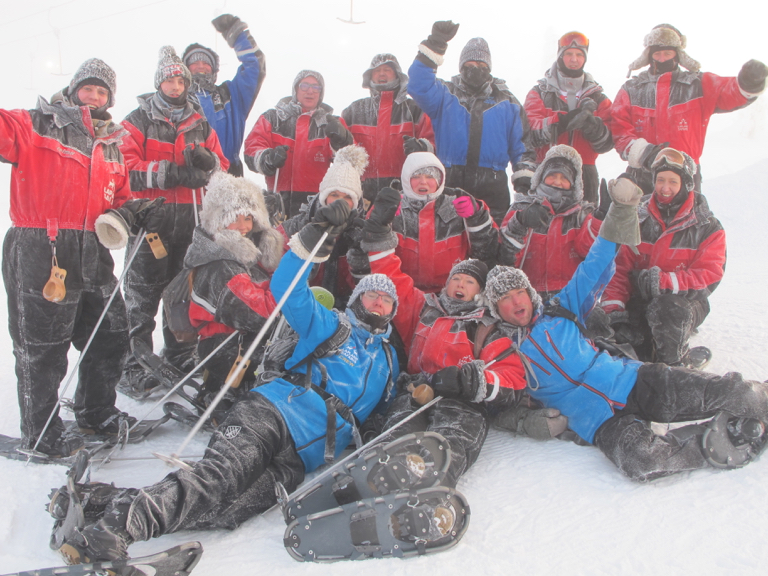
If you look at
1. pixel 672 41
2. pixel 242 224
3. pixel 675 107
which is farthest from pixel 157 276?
pixel 672 41

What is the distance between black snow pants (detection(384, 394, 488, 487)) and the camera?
2523mm

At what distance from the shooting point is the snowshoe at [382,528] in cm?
196

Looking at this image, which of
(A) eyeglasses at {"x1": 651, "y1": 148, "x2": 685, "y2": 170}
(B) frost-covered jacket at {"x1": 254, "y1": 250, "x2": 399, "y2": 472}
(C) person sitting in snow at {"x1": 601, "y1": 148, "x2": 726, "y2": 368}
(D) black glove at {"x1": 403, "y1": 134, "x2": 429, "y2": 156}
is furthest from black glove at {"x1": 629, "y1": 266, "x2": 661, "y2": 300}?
(B) frost-covered jacket at {"x1": 254, "y1": 250, "x2": 399, "y2": 472}

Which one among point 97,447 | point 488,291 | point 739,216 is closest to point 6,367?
point 97,447

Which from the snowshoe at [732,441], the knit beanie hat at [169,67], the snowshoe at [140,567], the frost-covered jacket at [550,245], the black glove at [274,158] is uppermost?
the knit beanie hat at [169,67]

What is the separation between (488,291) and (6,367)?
152 inches

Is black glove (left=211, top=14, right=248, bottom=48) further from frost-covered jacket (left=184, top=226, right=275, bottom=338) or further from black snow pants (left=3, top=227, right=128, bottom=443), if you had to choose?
black snow pants (left=3, top=227, right=128, bottom=443)

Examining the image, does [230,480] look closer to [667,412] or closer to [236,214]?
[236,214]

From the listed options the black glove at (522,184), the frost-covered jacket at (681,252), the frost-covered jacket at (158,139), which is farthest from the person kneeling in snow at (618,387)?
the frost-covered jacket at (158,139)

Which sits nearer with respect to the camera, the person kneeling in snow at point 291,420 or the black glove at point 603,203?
the person kneeling in snow at point 291,420

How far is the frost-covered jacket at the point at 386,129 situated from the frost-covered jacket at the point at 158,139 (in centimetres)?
134

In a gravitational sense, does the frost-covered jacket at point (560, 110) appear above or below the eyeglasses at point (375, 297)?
above

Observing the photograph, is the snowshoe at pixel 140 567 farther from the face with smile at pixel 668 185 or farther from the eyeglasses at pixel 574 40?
the eyeglasses at pixel 574 40

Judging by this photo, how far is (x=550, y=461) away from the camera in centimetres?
263
